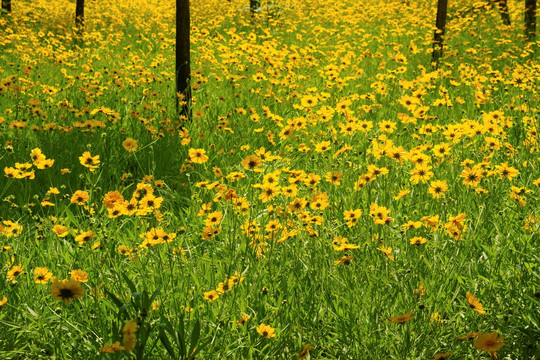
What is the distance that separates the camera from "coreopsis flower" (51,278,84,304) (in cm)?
154

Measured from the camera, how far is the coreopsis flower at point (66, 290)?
5.05ft

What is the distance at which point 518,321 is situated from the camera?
2078 millimetres

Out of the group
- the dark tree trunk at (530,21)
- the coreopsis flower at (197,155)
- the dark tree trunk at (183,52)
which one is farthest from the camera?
the dark tree trunk at (530,21)

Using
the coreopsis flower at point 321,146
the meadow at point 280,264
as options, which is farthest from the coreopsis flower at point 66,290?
the coreopsis flower at point 321,146

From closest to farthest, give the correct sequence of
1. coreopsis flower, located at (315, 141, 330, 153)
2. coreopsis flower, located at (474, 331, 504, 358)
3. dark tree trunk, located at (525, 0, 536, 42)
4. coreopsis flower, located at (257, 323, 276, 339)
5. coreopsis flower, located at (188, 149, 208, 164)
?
coreopsis flower, located at (474, 331, 504, 358), coreopsis flower, located at (257, 323, 276, 339), coreopsis flower, located at (188, 149, 208, 164), coreopsis flower, located at (315, 141, 330, 153), dark tree trunk, located at (525, 0, 536, 42)

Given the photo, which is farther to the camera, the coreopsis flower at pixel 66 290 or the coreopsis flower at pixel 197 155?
the coreopsis flower at pixel 197 155

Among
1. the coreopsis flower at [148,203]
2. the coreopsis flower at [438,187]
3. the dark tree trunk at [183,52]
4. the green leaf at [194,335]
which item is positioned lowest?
the green leaf at [194,335]

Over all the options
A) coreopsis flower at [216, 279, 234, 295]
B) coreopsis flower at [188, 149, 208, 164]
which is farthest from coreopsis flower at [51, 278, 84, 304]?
coreopsis flower at [188, 149, 208, 164]

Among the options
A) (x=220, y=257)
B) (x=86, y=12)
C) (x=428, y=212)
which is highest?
(x=86, y=12)

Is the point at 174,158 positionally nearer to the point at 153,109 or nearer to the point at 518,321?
the point at 153,109

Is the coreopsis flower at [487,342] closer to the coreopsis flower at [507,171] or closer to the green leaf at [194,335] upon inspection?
the green leaf at [194,335]

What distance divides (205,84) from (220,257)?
3556 mm

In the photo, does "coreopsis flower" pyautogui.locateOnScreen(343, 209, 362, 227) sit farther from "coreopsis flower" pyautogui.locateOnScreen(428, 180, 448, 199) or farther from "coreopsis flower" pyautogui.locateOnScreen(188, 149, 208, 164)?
"coreopsis flower" pyautogui.locateOnScreen(188, 149, 208, 164)

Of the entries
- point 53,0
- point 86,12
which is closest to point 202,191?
point 86,12
